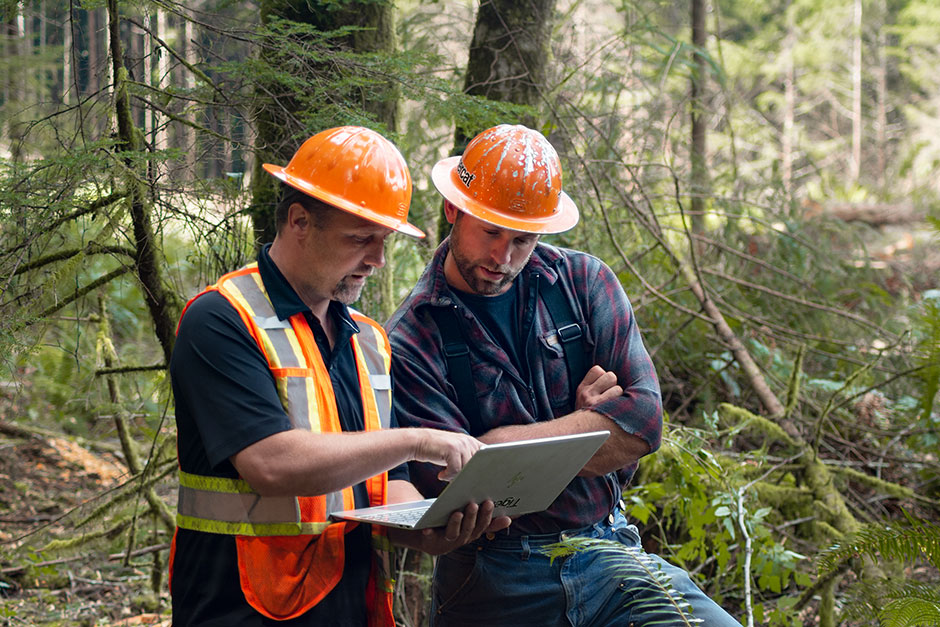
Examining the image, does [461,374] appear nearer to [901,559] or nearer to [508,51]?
[901,559]

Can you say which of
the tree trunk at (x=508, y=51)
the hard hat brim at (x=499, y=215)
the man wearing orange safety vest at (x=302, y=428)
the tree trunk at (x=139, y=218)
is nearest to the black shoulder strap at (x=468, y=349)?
the hard hat brim at (x=499, y=215)

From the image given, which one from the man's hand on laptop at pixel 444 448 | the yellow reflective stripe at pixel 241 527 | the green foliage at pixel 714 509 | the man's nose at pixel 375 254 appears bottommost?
the green foliage at pixel 714 509

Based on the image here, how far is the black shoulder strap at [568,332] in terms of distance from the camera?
125 inches

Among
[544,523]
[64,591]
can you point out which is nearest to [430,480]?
[544,523]

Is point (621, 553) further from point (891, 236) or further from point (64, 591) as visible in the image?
point (891, 236)

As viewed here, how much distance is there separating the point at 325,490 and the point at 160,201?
1.67m

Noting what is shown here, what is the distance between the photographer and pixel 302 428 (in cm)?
236

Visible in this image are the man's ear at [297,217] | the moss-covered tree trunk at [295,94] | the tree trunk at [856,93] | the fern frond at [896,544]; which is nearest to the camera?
the man's ear at [297,217]

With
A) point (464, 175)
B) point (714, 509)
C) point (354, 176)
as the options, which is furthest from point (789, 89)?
point (354, 176)

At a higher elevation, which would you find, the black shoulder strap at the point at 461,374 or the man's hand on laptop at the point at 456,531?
the black shoulder strap at the point at 461,374

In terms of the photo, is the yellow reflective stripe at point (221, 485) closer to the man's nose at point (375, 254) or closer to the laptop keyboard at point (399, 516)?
the laptop keyboard at point (399, 516)

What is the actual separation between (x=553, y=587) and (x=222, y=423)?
139cm

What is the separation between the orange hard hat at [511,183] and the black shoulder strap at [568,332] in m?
0.26

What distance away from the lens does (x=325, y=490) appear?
2.25 meters
